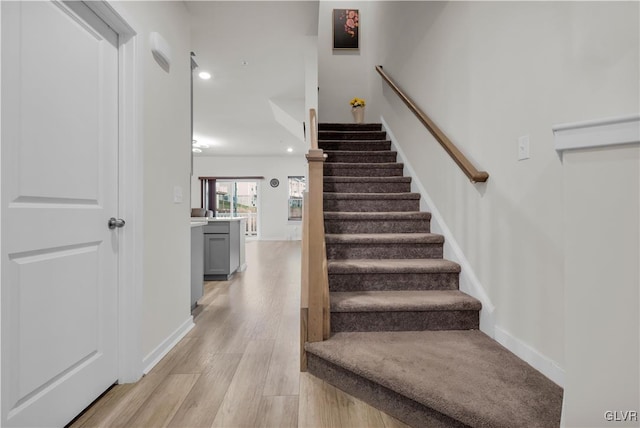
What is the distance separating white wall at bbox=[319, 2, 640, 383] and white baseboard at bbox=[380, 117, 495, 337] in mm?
45

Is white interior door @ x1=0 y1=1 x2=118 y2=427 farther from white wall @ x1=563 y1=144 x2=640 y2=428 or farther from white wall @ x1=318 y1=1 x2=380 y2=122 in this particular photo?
white wall @ x1=318 y1=1 x2=380 y2=122

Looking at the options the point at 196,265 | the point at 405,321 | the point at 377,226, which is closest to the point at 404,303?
the point at 405,321

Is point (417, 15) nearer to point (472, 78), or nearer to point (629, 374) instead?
point (472, 78)

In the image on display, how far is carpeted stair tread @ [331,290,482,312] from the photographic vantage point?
1806mm

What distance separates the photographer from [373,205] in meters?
2.87

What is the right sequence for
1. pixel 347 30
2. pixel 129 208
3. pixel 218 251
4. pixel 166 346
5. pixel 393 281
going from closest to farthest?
pixel 129 208 < pixel 166 346 < pixel 393 281 < pixel 218 251 < pixel 347 30

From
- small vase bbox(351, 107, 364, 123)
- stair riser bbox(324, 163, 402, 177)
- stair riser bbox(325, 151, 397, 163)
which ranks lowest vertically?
stair riser bbox(324, 163, 402, 177)

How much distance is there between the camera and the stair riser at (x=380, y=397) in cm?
124

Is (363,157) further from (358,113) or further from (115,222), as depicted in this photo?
(115,222)

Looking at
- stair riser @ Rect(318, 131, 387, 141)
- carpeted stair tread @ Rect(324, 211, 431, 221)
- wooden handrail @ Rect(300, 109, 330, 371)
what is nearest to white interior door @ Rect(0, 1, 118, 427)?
A: wooden handrail @ Rect(300, 109, 330, 371)

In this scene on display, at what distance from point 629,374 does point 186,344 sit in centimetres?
225

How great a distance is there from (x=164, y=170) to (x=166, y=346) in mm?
1158

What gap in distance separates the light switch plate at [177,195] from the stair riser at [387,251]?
120 cm

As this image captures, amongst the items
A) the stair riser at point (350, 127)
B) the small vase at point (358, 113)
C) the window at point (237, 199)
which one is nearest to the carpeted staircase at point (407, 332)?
the stair riser at point (350, 127)
